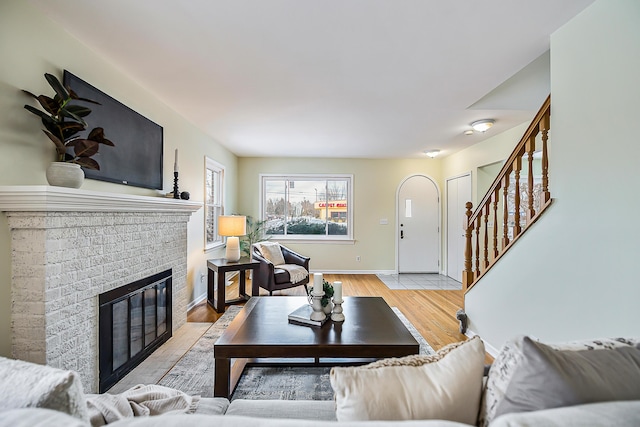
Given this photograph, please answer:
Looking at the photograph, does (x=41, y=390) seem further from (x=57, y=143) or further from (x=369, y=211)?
(x=369, y=211)

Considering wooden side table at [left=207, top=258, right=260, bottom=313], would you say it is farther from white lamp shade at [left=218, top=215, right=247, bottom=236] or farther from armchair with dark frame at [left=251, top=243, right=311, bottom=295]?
white lamp shade at [left=218, top=215, right=247, bottom=236]

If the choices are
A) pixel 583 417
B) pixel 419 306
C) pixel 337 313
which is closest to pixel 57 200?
pixel 337 313

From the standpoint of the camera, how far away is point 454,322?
350 centimetres

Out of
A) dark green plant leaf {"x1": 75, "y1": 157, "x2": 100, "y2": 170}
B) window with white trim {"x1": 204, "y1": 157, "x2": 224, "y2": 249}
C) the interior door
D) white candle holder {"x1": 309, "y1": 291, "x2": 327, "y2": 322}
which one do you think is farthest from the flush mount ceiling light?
dark green plant leaf {"x1": 75, "y1": 157, "x2": 100, "y2": 170}

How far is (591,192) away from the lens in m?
1.74

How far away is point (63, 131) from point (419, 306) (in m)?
4.07

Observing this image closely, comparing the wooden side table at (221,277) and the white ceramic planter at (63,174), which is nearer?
the white ceramic planter at (63,174)

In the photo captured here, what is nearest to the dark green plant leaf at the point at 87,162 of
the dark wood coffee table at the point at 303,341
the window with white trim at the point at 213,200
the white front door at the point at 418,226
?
the dark wood coffee table at the point at 303,341

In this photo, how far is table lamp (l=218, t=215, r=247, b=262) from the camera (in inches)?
165

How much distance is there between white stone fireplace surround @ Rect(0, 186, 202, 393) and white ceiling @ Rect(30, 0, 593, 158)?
1.07 meters

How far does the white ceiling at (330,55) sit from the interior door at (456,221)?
175cm

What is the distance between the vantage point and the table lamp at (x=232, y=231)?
165 inches

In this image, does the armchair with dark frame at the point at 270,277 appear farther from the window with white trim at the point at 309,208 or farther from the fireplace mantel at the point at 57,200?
the fireplace mantel at the point at 57,200

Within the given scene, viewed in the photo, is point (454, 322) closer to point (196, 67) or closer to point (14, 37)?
point (196, 67)
